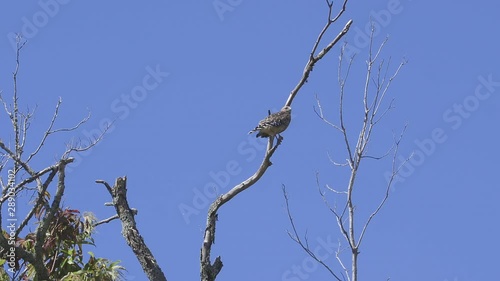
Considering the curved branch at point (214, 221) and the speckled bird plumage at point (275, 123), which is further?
the speckled bird plumage at point (275, 123)

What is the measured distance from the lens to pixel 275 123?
923 centimetres

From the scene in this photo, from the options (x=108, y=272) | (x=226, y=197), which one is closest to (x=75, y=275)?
(x=108, y=272)

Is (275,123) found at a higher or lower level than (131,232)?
higher

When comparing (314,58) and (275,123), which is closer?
(314,58)

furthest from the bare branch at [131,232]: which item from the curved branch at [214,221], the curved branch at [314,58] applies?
the curved branch at [314,58]

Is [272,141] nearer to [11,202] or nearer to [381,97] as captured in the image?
[381,97]

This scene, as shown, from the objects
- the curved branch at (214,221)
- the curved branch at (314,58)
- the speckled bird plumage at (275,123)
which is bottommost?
the curved branch at (214,221)

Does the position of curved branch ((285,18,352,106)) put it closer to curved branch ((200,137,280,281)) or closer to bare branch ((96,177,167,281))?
curved branch ((200,137,280,281))

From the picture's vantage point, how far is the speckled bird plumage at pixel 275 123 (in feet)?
29.9

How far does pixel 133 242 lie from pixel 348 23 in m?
2.53

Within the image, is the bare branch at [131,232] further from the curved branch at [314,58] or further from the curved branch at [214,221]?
the curved branch at [314,58]

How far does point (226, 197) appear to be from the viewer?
771cm

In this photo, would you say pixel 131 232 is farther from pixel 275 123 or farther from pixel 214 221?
pixel 275 123

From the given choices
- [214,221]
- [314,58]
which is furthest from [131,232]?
[314,58]
